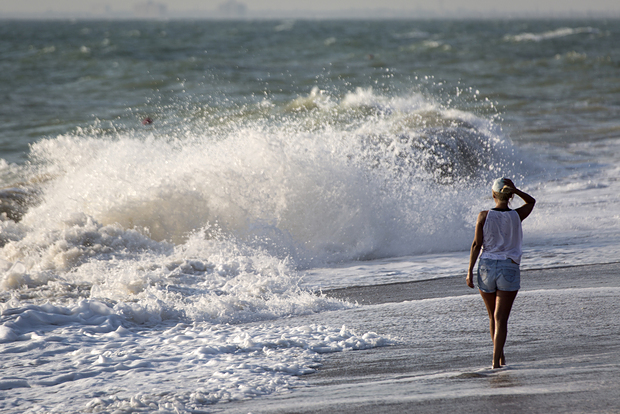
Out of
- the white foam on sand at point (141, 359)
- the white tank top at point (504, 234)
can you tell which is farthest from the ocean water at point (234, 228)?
the white tank top at point (504, 234)

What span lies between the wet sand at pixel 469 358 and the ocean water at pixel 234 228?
234 millimetres

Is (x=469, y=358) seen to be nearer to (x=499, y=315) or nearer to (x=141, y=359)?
(x=499, y=315)

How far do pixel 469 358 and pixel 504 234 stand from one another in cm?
96

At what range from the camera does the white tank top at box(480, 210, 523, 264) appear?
11.5 feet

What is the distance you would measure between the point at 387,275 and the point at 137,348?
3074 mm

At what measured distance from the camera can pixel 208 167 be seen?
8.60 meters

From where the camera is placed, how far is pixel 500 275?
349cm

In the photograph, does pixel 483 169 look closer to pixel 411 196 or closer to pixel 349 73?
pixel 411 196

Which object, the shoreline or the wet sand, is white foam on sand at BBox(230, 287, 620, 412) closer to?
the wet sand

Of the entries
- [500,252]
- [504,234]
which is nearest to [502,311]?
[500,252]

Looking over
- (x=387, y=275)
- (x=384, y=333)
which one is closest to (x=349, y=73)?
(x=387, y=275)

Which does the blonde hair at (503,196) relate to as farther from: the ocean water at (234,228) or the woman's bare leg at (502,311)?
the ocean water at (234,228)

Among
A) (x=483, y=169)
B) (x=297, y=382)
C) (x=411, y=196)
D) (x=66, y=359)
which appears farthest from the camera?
(x=483, y=169)

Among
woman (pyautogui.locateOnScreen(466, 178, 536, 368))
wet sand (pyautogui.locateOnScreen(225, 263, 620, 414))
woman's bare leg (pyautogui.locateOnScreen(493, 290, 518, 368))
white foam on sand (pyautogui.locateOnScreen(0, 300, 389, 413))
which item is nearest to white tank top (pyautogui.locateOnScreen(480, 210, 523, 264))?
woman (pyautogui.locateOnScreen(466, 178, 536, 368))
